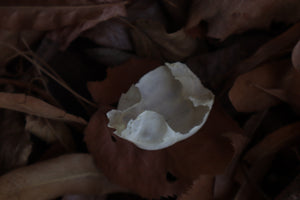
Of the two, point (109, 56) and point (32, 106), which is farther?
point (109, 56)

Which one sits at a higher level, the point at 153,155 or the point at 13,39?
the point at 13,39

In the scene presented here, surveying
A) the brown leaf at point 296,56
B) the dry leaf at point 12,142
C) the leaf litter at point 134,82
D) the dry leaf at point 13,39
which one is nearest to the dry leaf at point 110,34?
the leaf litter at point 134,82

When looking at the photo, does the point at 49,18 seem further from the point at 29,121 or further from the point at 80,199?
the point at 80,199

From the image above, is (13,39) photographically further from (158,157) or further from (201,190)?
(201,190)

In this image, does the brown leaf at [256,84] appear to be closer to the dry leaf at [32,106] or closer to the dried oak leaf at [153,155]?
the dried oak leaf at [153,155]

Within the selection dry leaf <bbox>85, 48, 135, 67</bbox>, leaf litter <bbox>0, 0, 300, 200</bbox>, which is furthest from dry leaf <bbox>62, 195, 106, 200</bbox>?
dry leaf <bbox>85, 48, 135, 67</bbox>

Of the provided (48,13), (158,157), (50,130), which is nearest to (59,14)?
(48,13)

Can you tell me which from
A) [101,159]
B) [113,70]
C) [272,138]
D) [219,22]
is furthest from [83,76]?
[272,138]
